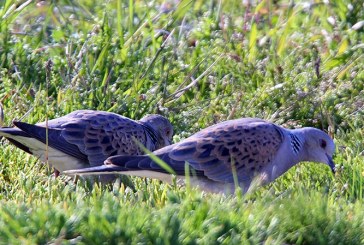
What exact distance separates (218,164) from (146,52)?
214 centimetres

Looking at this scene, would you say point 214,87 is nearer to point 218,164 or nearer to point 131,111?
point 131,111

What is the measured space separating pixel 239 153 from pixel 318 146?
19.8 inches

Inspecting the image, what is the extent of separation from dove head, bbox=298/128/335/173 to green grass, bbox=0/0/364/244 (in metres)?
0.09

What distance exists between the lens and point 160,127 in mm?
6758

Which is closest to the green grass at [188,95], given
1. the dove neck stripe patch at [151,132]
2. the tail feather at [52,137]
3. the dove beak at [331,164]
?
the dove beak at [331,164]

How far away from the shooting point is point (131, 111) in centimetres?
725

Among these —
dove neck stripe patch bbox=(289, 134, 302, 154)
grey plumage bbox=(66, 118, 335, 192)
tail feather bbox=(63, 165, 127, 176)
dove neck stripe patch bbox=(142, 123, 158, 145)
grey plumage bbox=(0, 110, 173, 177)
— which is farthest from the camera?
dove neck stripe patch bbox=(142, 123, 158, 145)

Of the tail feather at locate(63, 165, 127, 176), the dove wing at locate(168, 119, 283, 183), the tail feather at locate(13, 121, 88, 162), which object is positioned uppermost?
the tail feather at locate(13, 121, 88, 162)

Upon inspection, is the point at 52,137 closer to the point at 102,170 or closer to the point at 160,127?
the point at 102,170

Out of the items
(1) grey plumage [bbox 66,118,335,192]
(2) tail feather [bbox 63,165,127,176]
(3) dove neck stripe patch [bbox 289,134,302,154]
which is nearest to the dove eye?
(1) grey plumage [bbox 66,118,335,192]

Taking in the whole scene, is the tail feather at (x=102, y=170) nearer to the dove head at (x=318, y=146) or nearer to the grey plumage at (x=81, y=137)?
the grey plumage at (x=81, y=137)

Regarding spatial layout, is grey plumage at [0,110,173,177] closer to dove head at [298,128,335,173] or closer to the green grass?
the green grass

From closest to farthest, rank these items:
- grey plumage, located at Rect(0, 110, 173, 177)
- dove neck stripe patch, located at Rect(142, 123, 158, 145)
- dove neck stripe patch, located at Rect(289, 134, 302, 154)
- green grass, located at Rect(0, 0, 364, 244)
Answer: green grass, located at Rect(0, 0, 364, 244) → grey plumage, located at Rect(0, 110, 173, 177) → dove neck stripe patch, located at Rect(289, 134, 302, 154) → dove neck stripe patch, located at Rect(142, 123, 158, 145)

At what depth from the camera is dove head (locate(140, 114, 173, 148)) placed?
6.74m
